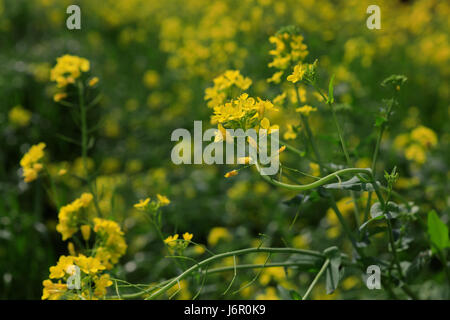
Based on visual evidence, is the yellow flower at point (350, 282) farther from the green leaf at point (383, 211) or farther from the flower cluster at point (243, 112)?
the flower cluster at point (243, 112)

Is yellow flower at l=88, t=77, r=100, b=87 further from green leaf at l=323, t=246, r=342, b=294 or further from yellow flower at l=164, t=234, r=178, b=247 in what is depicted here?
green leaf at l=323, t=246, r=342, b=294

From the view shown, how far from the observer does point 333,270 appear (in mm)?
1212

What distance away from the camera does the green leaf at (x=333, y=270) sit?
1.16 metres

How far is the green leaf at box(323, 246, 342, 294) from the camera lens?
1.16 m

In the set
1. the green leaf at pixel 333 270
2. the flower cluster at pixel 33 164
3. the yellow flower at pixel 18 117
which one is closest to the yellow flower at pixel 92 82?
the flower cluster at pixel 33 164

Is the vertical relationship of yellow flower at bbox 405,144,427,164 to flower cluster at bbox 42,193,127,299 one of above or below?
above

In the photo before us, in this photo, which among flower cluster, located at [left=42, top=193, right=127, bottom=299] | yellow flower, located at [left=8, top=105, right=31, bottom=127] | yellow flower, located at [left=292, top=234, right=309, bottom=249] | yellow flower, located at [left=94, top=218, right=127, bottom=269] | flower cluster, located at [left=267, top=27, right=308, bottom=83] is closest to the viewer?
flower cluster, located at [left=42, top=193, right=127, bottom=299]

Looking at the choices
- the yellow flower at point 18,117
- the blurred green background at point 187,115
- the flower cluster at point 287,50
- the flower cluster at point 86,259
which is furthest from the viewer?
the yellow flower at point 18,117

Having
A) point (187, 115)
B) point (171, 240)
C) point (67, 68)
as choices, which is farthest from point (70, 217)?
point (187, 115)

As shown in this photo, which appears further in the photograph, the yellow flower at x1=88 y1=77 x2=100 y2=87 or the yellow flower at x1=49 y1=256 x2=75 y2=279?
the yellow flower at x1=88 y1=77 x2=100 y2=87

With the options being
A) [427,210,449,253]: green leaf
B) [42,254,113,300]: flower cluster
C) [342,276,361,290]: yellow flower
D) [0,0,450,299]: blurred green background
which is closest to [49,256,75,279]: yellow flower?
[42,254,113,300]: flower cluster

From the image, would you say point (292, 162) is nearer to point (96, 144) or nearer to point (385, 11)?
point (96, 144)

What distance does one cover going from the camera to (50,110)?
11.1ft
